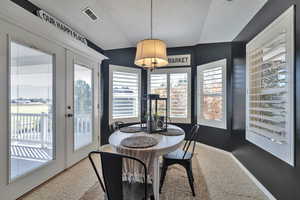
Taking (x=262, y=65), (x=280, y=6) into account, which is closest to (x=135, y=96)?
(x=262, y=65)

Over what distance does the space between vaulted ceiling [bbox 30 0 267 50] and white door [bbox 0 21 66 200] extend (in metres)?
0.66

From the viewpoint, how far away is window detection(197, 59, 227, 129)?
362 centimetres

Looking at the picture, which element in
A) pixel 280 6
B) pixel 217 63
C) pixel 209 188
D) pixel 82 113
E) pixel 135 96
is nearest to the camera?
pixel 280 6

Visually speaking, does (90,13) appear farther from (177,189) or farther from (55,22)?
(177,189)

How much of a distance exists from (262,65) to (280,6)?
2.32 feet

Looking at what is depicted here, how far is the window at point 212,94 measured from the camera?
3625 millimetres

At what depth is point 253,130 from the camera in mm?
2475

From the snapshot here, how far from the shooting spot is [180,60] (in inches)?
172

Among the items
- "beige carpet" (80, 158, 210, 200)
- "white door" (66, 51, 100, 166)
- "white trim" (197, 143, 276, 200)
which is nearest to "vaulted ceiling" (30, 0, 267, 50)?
"white door" (66, 51, 100, 166)

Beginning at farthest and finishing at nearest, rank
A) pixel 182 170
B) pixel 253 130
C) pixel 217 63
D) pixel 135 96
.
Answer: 1. pixel 135 96
2. pixel 217 63
3. pixel 182 170
4. pixel 253 130

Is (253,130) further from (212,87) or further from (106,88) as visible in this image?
(106,88)

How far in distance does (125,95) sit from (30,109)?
7.86 feet

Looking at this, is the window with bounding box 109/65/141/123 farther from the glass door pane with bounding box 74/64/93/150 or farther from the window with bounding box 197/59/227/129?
the window with bounding box 197/59/227/129

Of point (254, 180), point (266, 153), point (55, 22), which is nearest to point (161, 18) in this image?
point (55, 22)
